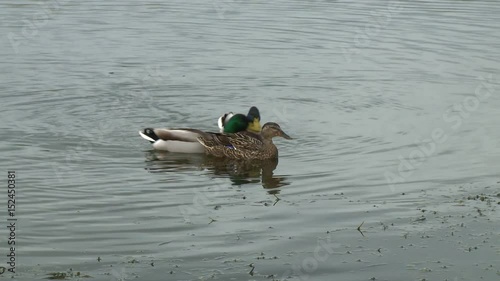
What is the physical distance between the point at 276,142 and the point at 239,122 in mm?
948

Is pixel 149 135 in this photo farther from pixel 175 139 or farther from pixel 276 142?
pixel 276 142

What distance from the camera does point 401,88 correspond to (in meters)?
20.6

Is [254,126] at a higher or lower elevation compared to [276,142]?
higher

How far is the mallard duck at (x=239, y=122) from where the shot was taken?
54.5ft

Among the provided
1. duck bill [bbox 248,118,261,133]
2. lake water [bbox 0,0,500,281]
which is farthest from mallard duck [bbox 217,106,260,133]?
lake water [bbox 0,0,500,281]

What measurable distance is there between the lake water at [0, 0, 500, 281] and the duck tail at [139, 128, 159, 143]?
0.71 ft

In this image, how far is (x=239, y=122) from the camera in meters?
16.6

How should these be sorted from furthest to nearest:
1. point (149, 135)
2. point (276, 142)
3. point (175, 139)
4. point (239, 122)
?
point (276, 142) < point (239, 122) < point (175, 139) < point (149, 135)

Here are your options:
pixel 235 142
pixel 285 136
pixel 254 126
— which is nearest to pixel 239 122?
pixel 254 126

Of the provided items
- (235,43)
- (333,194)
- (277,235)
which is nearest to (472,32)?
(235,43)

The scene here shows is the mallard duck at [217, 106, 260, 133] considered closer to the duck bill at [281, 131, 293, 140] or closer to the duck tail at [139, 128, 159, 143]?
the duck bill at [281, 131, 293, 140]

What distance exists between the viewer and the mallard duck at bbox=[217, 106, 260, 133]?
54.5ft

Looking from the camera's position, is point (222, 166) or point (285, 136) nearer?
point (222, 166)

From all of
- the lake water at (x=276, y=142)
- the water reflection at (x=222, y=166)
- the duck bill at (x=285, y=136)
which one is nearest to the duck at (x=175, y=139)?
the water reflection at (x=222, y=166)
